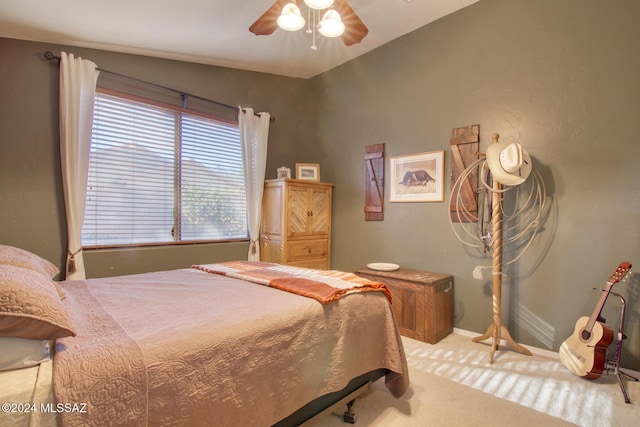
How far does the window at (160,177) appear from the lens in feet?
9.70

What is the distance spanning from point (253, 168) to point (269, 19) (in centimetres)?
206

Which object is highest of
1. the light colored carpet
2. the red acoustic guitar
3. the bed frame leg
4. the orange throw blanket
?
the orange throw blanket

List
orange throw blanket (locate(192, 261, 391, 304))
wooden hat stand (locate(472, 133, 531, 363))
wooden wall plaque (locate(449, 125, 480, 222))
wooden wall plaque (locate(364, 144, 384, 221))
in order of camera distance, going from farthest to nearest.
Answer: wooden wall plaque (locate(364, 144, 384, 221)) < wooden wall plaque (locate(449, 125, 480, 222)) < wooden hat stand (locate(472, 133, 531, 363)) < orange throw blanket (locate(192, 261, 391, 304))

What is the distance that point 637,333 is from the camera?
7.52 feet

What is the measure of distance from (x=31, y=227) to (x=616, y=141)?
4.63 m

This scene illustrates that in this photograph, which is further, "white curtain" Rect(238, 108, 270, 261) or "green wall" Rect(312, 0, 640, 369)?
"white curtain" Rect(238, 108, 270, 261)

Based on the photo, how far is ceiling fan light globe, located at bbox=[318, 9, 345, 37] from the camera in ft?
6.39

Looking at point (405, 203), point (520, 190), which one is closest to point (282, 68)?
point (405, 203)

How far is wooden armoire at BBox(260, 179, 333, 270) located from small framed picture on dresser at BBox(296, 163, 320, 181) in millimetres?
204

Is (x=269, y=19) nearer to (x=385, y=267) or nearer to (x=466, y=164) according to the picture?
(x=466, y=164)

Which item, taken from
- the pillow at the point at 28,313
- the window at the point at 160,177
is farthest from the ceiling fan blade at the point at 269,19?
the pillow at the point at 28,313

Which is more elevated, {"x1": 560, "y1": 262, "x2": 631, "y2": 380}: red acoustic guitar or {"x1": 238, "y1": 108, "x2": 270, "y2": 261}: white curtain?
{"x1": 238, "y1": 108, "x2": 270, "y2": 261}: white curtain

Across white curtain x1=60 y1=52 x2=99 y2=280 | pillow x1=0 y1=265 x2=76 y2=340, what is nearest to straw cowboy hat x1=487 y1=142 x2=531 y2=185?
pillow x1=0 y1=265 x2=76 y2=340

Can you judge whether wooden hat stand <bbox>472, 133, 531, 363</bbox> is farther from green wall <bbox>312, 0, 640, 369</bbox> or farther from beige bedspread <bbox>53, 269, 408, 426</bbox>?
beige bedspread <bbox>53, 269, 408, 426</bbox>
